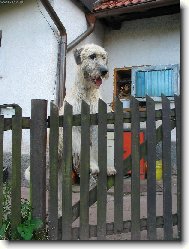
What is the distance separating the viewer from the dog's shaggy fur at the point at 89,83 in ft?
11.8

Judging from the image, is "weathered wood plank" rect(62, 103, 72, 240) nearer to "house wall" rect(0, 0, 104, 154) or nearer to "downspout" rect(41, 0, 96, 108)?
"house wall" rect(0, 0, 104, 154)

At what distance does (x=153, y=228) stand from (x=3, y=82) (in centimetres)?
654

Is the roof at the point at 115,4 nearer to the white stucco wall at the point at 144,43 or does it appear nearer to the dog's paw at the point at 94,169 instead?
the white stucco wall at the point at 144,43

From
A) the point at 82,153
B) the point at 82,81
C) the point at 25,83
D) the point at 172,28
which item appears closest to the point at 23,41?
the point at 25,83

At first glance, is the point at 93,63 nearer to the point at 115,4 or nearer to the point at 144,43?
the point at 144,43

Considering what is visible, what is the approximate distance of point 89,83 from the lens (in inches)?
157

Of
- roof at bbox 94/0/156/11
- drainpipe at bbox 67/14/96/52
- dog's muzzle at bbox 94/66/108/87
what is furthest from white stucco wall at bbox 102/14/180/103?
dog's muzzle at bbox 94/66/108/87

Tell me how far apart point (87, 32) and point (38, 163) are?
6.56 meters

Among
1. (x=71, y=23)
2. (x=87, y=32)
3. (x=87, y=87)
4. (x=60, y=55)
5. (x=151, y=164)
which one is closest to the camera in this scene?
(x=151, y=164)

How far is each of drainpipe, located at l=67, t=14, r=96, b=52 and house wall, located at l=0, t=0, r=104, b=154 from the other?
6.3 inches

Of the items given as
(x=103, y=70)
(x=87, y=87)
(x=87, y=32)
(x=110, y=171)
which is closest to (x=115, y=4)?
(x=87, y=32)

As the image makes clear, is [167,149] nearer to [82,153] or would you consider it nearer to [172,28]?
[82,153]

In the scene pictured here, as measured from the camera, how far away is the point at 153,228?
3.32 m

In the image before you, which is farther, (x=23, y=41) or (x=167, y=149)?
(x=23, y=41)
